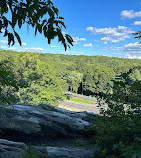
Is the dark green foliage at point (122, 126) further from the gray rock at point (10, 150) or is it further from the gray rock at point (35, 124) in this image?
the gray rock at point (35, 124)

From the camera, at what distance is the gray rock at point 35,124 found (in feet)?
21.7

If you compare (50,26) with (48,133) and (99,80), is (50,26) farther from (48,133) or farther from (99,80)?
(99,80)

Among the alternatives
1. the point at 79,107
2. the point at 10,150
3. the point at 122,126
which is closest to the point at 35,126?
the point at 10,150

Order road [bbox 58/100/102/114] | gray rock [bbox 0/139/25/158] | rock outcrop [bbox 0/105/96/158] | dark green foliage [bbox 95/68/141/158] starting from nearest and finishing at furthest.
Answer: dark green foliage [bbox 95/68/141/158] < gray rock [bbox 0/139/25/158] < rock outcrop [bbox 0/105/96/158] < road [bbox 58/100/102/114]

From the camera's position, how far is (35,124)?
6930 millimetres

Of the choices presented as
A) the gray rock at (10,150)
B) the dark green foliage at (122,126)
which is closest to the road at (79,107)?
the gray rock at (10,150)

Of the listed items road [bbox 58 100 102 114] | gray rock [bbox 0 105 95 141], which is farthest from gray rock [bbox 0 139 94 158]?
road [bbox 58 100 102 114]

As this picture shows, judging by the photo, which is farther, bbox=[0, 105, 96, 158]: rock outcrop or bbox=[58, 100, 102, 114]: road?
bbox=[58, 100, 102, 114]: road

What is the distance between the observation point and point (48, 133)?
7.20m

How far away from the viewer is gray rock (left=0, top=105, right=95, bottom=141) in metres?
6.62

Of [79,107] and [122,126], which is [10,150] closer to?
[122,126]

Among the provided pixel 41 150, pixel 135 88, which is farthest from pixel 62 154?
pixel 135 88

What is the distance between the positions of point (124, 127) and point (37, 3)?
10.5 ft

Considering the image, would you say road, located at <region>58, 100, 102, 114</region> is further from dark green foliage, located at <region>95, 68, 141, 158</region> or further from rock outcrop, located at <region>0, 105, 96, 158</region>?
dark green foliage, located at <region>95, 68, 141, 158</region>
